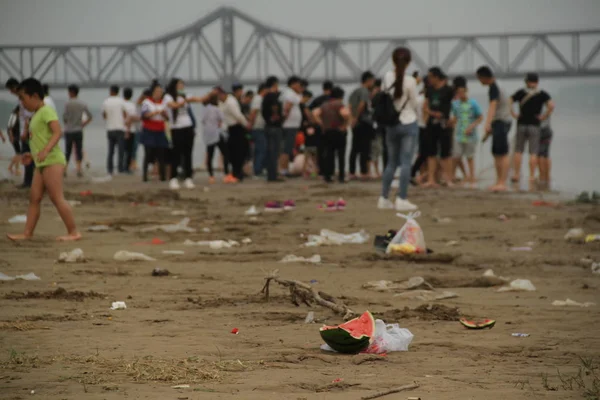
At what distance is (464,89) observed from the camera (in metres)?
15.6

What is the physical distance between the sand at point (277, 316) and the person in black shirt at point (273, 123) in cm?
617

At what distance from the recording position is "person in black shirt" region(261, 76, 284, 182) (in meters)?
17.4

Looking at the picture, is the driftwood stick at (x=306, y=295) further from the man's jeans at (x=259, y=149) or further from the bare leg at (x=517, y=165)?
the man's jeans at (x=259, y=149)

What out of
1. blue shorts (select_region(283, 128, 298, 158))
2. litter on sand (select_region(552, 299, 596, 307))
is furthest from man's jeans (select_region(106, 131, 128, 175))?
litter on sand (select_region(552, 299, 596, 307))

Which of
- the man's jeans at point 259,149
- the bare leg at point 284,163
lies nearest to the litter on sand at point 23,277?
the man's jeans at point 259,149

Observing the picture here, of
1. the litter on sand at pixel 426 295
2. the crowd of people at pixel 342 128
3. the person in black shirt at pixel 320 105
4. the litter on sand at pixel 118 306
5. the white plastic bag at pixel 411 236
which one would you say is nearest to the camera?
the litter on sand at pixel 118 306

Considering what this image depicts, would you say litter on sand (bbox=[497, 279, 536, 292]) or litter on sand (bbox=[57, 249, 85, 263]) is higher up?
litter on sand (bbox=[57, 249, 85, 263])

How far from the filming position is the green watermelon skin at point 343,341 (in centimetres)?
490

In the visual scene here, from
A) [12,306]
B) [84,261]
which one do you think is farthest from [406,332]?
[84,261]

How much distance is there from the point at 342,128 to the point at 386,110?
522 centimetres

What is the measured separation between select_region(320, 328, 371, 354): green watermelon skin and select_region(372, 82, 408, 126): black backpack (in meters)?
6.59

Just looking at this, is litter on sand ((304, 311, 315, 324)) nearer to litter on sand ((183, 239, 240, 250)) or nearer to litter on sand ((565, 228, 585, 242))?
litter on sand ((183, 239, 240, 250))

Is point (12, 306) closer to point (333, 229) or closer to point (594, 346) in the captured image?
point (594, 346)

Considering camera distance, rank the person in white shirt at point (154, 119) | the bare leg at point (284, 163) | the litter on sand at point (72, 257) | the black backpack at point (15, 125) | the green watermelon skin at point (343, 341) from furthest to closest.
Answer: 1. the bare leg at point (284, 163)
2. the person in white shirt at point (154, 119)
3. the black backpack at point (15, 125)
4. the litter on sand at point (72, 257)
5. the green watermelon skin at point (343, 341)
